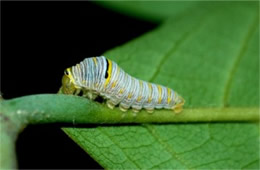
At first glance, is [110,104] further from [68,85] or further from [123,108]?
[68,85]

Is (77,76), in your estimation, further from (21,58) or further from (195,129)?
(21,58)

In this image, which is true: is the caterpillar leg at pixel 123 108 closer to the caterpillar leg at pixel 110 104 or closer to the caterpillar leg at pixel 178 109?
the caterpillar leg at pixel 110 104

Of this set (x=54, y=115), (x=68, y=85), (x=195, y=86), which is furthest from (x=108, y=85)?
(x=195, y=86)

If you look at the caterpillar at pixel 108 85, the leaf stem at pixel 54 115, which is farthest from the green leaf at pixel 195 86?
the caterpillar at pixel 108 85

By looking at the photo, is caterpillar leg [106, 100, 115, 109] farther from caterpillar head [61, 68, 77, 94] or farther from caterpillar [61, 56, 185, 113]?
caterpillar head [61, 68, 77, 94]

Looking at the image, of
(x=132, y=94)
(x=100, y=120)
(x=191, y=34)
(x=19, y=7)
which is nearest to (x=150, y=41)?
(x=191, y=34)

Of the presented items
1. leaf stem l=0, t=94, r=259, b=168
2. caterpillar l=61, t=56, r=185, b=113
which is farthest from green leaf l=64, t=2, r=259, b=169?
caterpillar l=61, t=56, r=185, b=113
